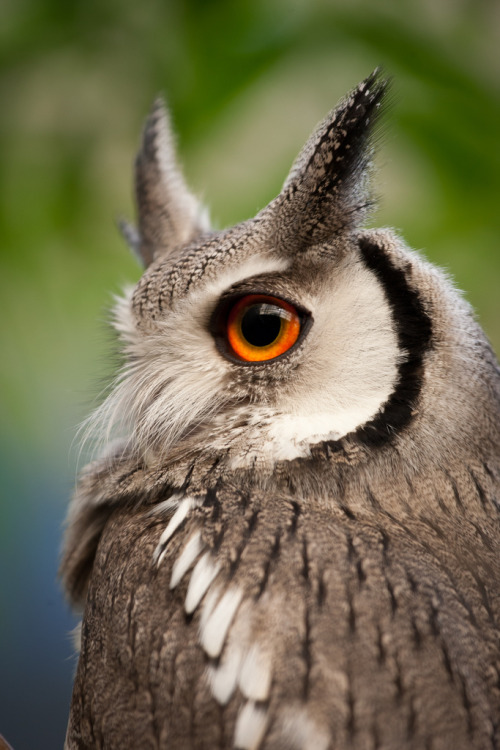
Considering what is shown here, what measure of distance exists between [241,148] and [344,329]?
1.37m

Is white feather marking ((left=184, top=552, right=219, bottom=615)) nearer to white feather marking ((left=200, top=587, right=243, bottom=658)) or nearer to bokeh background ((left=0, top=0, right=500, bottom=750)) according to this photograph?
white feather marking ((left=200, top=587, right=243, bottom=658))

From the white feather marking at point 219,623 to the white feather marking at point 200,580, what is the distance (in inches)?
1.3

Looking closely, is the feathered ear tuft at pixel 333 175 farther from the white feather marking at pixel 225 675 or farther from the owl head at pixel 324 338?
the white feather marking at pixel 225 675

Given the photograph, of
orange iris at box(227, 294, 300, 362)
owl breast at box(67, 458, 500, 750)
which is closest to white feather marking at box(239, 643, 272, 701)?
owl breast at box(67, 458, 500, 750)

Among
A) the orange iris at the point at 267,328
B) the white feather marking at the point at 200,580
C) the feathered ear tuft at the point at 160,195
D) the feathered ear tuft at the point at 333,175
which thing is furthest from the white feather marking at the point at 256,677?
the feathered ear tuft at the point at 160,195

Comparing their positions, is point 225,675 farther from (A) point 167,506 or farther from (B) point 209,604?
(A) point 167,506

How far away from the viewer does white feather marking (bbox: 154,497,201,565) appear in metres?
1.07

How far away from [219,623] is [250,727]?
14 cm

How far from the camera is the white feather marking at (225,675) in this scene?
0.91 m

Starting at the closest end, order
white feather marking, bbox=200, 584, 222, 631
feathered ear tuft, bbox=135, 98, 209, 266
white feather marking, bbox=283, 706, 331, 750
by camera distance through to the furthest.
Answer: white feather marking, bbox=283, 706, 331, 750, white feather marking, bbox=200, 584, 222, 631, feathered ear tuft, bbox=135, 98, 209, 266

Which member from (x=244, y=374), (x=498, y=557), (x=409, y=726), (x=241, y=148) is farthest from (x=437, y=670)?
(x=241, y=148)

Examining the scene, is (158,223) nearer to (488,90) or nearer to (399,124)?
(399,124)

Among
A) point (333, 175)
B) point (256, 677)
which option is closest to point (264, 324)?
point (333, 175)

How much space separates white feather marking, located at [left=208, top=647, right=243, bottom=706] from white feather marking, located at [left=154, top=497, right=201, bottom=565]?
0.64 ft
